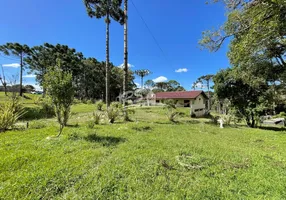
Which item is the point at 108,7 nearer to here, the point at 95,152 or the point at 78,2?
the point at 78,2

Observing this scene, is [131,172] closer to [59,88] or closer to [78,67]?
[59,88]

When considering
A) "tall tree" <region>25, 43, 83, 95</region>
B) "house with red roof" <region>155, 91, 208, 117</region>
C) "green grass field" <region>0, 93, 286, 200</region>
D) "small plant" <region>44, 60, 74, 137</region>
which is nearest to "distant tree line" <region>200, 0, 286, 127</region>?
"green grass field" <region>0, 93, 286, 200</region>

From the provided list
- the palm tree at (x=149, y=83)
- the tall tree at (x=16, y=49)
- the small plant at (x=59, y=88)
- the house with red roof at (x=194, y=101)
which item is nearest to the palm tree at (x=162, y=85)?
the palm tree at (x=149, y=83)

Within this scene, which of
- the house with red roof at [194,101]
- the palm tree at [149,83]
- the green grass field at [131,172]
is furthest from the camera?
the palm tree at [149,83]

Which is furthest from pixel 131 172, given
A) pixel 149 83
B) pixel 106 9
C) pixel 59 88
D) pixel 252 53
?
pixel 149 83

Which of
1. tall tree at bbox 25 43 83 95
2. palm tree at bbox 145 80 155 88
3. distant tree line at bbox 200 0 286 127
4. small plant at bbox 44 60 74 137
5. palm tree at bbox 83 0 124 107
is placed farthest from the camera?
palm tree at bbox 145 80 155 88

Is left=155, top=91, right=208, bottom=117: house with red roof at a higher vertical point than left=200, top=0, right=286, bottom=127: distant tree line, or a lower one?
lower

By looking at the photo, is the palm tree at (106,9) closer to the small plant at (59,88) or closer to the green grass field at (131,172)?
the small plant at (59,88)

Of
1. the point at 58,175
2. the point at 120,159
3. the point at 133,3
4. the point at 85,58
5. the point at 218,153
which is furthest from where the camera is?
the point at 85,58

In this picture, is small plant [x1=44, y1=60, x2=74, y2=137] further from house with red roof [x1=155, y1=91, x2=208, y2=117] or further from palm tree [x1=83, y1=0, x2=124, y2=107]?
house with red roof [x1=155, y1=91, x2=208, y2=117]

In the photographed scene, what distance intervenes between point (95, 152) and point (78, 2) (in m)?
14.8

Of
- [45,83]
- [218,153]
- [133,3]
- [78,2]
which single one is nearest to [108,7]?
[78,2]

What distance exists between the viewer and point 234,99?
42.9ft


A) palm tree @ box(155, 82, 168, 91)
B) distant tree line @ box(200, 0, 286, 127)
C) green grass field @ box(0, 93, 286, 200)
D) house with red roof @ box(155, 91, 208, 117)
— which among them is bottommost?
green grass field @ box(0, 93, 286, 200)
